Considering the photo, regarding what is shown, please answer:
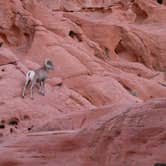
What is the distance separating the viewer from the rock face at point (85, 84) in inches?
434

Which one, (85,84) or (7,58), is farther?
(85,84)

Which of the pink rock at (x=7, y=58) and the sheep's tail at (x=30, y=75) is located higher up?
the sheep's tail at (x=30, y=75)

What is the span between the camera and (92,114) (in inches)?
624

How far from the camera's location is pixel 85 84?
27703 millimetres

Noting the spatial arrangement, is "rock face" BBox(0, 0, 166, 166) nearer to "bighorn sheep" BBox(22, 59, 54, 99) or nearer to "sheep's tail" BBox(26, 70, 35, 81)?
"bighorn sheep" BBox(22, 59, 54, 99)

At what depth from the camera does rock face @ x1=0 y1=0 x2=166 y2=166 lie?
434 inches

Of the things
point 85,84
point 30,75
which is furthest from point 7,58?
point 85,84

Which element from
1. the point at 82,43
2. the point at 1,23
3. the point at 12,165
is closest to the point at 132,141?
the point at 12,165

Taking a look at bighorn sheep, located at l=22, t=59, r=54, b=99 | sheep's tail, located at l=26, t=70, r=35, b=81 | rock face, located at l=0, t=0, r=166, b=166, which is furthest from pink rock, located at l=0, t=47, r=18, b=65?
sheep's tail, located at l=26, t=70, r=35, b=81

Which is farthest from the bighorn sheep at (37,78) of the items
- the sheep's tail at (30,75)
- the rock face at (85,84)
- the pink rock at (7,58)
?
the pink rock at (7,58)

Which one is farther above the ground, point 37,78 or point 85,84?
point 37,78

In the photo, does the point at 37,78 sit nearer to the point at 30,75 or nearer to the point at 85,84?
the point at 30,75

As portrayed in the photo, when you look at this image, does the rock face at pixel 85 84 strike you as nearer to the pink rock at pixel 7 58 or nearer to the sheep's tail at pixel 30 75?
the pink rock at pixel 7 58

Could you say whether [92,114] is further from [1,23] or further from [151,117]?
[1,23]
